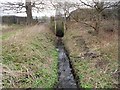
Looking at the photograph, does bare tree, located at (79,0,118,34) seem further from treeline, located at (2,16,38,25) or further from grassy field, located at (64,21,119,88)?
treeline, located at (2,16,38,25)

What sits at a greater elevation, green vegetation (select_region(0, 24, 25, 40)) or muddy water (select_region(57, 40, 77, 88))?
green vegetation (select_region(0, 24, 25, 40))

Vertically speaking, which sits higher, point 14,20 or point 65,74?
point 14,20

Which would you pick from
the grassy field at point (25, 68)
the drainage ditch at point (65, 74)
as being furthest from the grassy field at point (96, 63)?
the grassy field at point (25, 68)

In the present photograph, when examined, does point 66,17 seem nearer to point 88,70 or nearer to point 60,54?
point 60,54

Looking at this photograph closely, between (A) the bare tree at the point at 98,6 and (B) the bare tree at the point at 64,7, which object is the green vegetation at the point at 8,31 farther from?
(A) the bare tree at the point at 98,6

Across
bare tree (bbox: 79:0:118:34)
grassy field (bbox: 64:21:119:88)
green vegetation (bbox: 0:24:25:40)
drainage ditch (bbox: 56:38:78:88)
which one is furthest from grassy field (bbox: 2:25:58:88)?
bare tree (bbox: 79:0:118:34)

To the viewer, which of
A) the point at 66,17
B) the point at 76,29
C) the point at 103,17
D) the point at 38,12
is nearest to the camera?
the point at 103,17

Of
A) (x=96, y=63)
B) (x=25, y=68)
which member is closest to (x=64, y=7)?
(x=96, y=63)

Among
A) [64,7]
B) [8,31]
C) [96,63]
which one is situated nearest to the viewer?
[96,63]

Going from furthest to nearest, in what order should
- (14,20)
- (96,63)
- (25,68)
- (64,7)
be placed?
(14,20), (64,7), (96,63), (25,68)

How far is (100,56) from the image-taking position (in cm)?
905

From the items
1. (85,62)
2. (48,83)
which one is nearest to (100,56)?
(85,62)

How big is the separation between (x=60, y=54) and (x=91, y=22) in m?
4.02

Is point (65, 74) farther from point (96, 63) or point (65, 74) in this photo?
point (96, 63)
